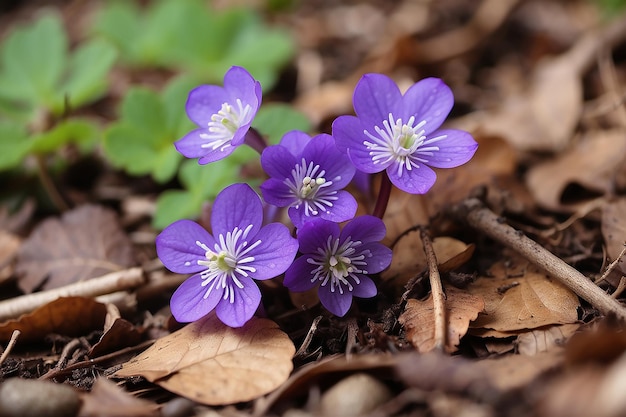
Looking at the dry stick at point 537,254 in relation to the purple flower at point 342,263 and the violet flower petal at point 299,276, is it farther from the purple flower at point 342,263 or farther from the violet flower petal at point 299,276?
the violet flower petal at point 299,276

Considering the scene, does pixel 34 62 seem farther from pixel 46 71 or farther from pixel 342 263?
pixel 342 263

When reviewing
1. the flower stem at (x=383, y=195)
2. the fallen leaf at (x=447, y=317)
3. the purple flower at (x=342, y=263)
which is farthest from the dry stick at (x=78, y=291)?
the fallen leaf at (x=447, y=317)

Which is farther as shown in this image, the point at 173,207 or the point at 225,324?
the point at 173,207

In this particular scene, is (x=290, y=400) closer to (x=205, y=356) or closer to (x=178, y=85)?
(x=205, y=356)

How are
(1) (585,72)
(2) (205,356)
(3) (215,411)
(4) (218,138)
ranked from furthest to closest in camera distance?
1. (1) (585,72)
2. (4) (218,138)
3. (2) (205,356)
4. (3) (215,411)

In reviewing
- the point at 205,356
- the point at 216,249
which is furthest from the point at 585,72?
the point at 205,356

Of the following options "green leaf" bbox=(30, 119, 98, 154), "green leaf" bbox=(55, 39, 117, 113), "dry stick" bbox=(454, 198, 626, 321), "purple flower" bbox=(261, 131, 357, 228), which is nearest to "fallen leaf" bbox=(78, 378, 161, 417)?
"purple flower" bbox=(261, 131, 357, 228)

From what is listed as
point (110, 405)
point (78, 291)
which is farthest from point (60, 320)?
point (110, 405)
